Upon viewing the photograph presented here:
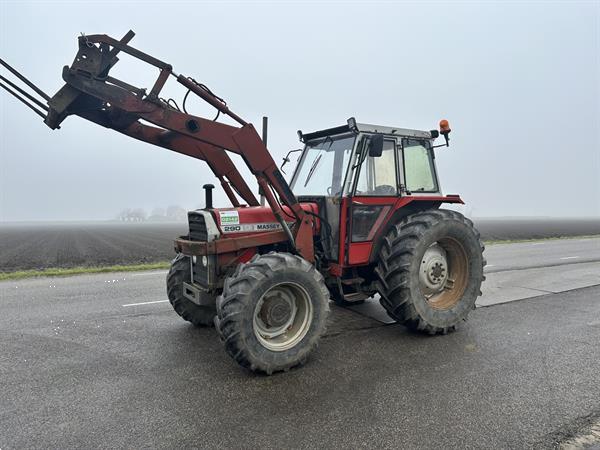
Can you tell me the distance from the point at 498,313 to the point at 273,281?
13.0ft

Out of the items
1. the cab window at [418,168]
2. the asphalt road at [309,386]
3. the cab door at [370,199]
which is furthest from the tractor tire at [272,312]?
the cab window at [418,168]

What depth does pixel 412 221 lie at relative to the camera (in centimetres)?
474

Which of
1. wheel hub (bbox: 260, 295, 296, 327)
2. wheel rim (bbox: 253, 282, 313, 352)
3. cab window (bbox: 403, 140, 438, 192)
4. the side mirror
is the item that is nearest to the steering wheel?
cab window (bbox: 403, 140, 438, 192)

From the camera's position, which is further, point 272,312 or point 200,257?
point 200,257

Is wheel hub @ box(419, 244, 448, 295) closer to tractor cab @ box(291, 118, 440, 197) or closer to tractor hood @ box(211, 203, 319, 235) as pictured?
tractor cab @ box(291, 118, 440, 197)

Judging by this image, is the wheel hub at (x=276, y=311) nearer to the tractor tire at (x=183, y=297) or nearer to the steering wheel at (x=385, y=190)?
the tractor tire at (x=183, y=297)

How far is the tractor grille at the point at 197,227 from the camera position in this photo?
4285 millimetres

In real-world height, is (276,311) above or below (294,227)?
below

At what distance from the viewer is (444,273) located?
5.12 meters

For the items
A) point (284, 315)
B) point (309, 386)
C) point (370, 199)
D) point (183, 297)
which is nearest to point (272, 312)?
point (284, 315)

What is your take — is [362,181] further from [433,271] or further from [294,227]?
[433,271]

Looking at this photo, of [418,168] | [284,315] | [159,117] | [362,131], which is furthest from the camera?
[418,168]

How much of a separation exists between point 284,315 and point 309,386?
772 millimetres

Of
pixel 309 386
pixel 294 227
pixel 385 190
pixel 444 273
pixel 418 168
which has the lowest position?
pixel 309 386
